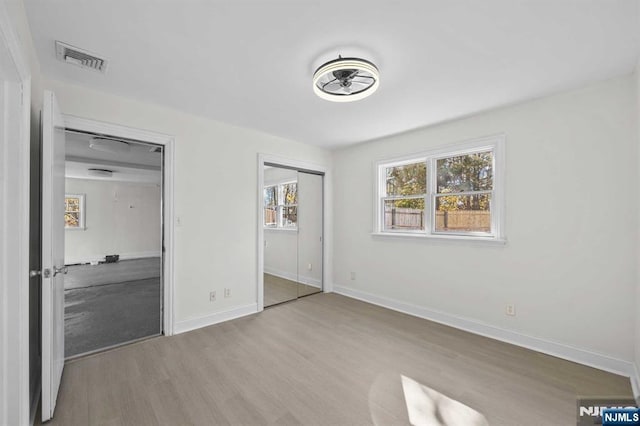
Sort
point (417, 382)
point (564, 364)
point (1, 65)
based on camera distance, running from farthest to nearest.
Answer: point (564, 364), point (417, 382), point (1, 65)

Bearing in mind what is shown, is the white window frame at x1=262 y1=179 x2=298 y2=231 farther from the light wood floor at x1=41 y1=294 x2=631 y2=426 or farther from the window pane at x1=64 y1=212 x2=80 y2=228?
the window pane at x1=64 y1=212 x2=80 y2=228

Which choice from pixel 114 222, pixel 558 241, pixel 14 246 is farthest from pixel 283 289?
pixel 114 222

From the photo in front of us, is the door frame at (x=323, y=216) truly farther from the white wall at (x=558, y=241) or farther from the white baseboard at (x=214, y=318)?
the white wall at (x=558, y=241)

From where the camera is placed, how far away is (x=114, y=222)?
820cm

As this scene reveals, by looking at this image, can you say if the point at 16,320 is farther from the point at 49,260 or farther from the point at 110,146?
the point at 110,146

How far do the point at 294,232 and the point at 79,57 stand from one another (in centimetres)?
333

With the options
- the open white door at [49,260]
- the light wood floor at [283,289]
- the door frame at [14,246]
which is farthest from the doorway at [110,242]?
the light wood floor at [283,289]

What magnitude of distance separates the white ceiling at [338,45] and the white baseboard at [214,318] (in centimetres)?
247

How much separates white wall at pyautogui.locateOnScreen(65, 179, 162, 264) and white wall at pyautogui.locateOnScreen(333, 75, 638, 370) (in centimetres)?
852

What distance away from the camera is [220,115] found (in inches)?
130

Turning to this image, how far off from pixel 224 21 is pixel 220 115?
168 cm

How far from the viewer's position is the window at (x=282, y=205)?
468 centimetres

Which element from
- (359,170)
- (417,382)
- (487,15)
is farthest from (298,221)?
(487,15)

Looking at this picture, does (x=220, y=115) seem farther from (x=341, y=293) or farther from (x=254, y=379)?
(x=341, y=293)
